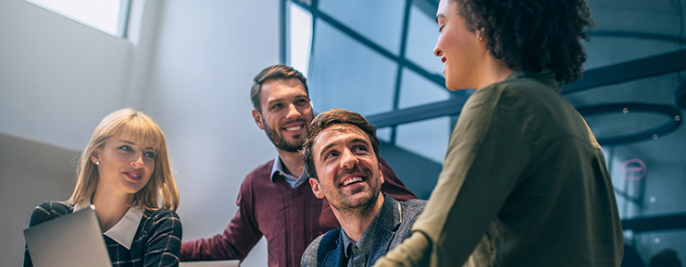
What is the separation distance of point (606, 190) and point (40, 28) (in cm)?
Answer: 378

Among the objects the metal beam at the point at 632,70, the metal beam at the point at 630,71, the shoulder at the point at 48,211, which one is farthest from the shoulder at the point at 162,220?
the metal beam at the point at 632,70

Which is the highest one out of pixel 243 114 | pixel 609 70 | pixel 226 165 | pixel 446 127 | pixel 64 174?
pixel 609 70

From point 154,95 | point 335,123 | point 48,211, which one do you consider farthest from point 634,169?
point 154,95

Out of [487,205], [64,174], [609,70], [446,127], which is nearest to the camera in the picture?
→ [487,205]

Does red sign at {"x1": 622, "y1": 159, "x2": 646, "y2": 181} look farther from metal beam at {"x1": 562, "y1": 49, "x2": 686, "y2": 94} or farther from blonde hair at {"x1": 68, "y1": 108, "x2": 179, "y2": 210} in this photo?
blonde hair at {"x1": 68, "y1": 108, "x2": 179, "y2": 210}

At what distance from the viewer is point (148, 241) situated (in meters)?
2.11

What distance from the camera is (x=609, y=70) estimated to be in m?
2.43

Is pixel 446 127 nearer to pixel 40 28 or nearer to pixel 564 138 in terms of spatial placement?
pixel 564 138

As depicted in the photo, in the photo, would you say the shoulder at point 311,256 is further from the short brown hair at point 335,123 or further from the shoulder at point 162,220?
the shoulder at point 162,220

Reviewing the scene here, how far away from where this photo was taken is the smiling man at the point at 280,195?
2373 mm

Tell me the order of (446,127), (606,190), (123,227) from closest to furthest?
(606,190) < (123,227) < (446,127)

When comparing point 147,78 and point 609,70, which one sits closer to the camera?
point 609,70

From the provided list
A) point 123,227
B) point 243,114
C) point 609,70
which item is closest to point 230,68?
point 243,114

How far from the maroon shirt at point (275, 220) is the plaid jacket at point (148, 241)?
0.45 meters
